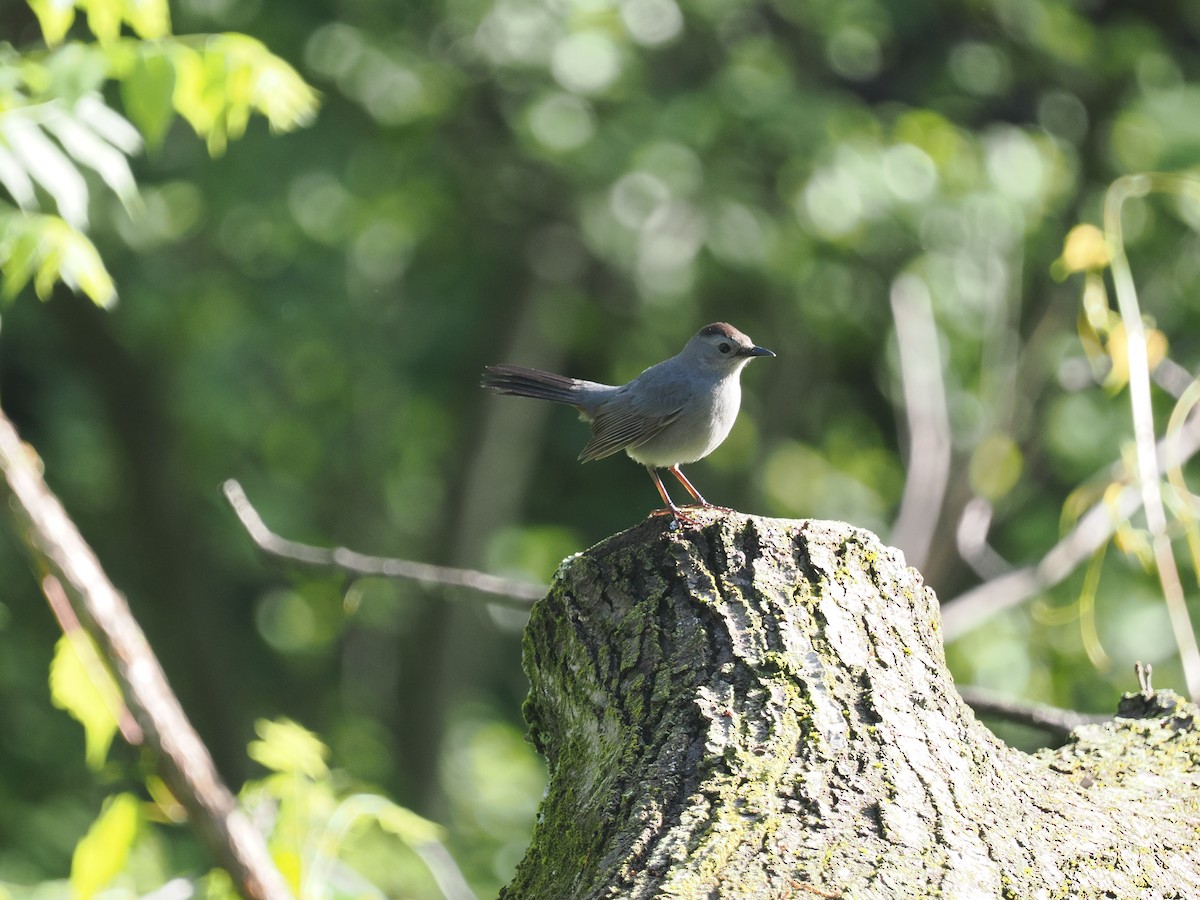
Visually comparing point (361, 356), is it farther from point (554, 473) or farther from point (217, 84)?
point (217, 84)

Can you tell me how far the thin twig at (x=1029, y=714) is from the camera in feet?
11.4

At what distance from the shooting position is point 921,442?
603 centimetres

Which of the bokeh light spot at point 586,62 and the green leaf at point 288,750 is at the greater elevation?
the bokeh light spot at point 586,62

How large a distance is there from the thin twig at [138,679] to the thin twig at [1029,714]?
2053 mm

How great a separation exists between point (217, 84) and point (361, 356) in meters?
8.19

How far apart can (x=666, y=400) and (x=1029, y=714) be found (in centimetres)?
166

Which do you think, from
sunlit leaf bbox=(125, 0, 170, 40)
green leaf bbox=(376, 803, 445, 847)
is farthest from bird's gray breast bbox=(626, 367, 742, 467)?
sunlit leaf bbox=(125, 0, 170, 40)

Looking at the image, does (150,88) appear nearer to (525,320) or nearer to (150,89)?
(150,89)

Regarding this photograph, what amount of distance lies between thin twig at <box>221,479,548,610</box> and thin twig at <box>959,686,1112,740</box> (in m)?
1.25

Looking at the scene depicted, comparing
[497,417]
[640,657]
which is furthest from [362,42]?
[640,657]

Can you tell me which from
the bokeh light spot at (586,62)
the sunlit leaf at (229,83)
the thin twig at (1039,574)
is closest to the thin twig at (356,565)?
the sunlit leaf at (229,83)

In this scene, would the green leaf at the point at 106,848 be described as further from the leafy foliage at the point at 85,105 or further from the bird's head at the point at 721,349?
the bird's head at the point at 721,349

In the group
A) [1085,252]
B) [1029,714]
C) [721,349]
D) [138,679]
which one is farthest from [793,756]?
[1085,252]

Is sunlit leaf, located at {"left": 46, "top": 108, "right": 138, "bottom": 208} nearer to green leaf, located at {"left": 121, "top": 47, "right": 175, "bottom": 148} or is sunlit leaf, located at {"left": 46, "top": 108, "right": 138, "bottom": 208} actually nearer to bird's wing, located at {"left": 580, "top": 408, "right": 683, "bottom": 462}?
green leaf, located at {"left": 121, "top": 47, "right": 175, "bottom": 148}
